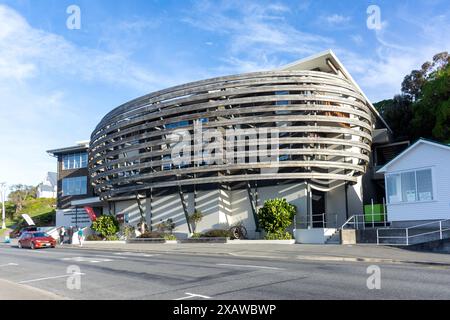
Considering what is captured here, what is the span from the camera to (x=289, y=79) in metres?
31.1

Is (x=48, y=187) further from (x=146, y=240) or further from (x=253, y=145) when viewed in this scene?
(x=253, y=145)

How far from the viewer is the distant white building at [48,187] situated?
3622 inches

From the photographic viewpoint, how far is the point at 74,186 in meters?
55.2

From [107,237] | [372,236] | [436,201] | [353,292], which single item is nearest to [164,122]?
[107,237]

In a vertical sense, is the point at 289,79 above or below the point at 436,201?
above

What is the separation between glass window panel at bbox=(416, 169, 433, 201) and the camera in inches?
931

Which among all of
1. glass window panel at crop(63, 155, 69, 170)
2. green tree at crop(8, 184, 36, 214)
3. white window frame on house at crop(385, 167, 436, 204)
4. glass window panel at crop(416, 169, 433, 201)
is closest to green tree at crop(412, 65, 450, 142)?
white window frame on house at crop(385, 167, 436, 204)

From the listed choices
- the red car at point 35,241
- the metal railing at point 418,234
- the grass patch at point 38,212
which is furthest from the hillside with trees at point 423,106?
the grass patch at point 38,212

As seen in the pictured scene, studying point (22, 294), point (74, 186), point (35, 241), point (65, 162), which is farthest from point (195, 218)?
point (65, 162)

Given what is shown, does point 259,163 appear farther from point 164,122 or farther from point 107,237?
point 107,237

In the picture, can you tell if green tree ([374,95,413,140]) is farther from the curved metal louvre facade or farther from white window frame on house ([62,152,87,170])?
white window frame on house ([62,152,87,170])

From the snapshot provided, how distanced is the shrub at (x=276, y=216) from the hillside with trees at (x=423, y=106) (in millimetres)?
14504

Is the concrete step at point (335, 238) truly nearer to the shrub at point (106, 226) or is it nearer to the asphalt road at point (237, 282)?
the asphalt road at point (237, 282)

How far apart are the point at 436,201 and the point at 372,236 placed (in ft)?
11.9
